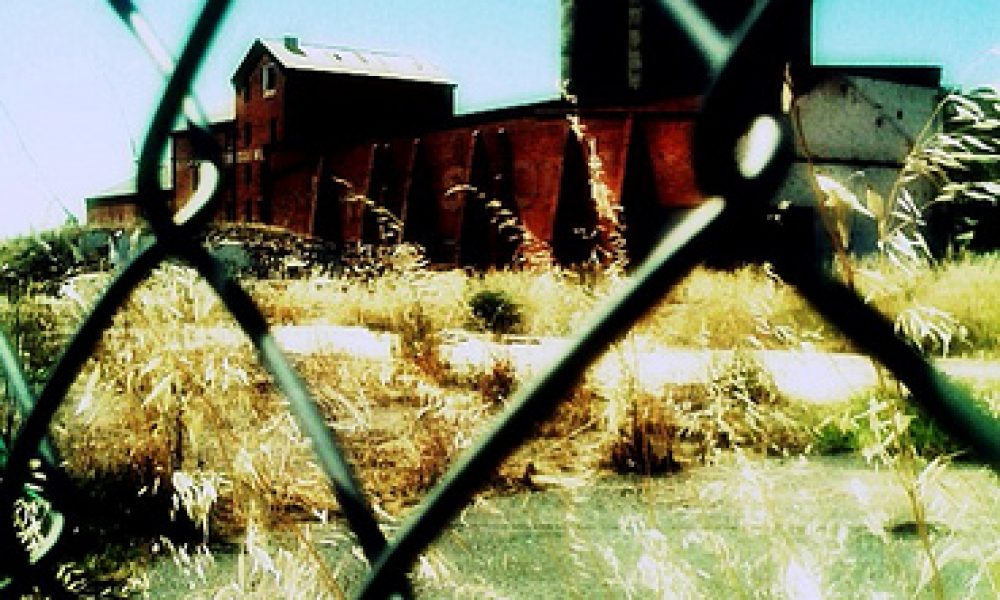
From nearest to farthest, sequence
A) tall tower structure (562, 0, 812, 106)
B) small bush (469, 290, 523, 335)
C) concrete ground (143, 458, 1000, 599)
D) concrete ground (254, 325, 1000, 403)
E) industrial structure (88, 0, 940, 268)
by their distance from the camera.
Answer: concrete ground (143, 458, 1000, 599), concrete ground (254, 325, 1000, 403), small bush (469, 290, 523, 335), industrial structure (88, 0, 940, 268), tall tower structure (562, 0, 812, 106)

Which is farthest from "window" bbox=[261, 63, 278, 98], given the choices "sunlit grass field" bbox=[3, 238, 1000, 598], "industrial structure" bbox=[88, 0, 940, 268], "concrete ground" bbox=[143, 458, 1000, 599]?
"concrete ground" bbox=[143, 458, 1000, 599]

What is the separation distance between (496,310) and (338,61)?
17.7m

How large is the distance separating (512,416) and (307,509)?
7.97 feet

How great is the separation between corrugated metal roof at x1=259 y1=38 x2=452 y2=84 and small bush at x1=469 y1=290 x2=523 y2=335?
51.9 ft

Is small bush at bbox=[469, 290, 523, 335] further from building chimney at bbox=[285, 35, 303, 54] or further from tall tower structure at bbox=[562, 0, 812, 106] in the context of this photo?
building chimney at bbox=[285, 35, 303, 54]

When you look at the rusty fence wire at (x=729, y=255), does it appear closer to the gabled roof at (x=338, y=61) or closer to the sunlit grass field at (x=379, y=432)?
the sunlit grass field at (x=379, y=432)

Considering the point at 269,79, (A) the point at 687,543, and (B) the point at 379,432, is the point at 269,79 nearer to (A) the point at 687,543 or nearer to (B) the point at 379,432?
(B) the point at 379,432

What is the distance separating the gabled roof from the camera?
2403cm

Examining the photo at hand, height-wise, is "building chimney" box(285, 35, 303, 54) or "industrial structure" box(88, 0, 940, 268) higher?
"building chimney" box(285, 35, 303, 54)

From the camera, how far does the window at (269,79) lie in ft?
78.0

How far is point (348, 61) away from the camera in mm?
25984

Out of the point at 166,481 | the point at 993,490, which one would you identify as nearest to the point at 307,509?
the point at 166,481

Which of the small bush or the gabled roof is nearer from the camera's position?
the small bush

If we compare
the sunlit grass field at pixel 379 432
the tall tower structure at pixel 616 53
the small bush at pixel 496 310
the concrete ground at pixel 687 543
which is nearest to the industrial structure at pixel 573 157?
the tall tower structure at pixel 616 53
